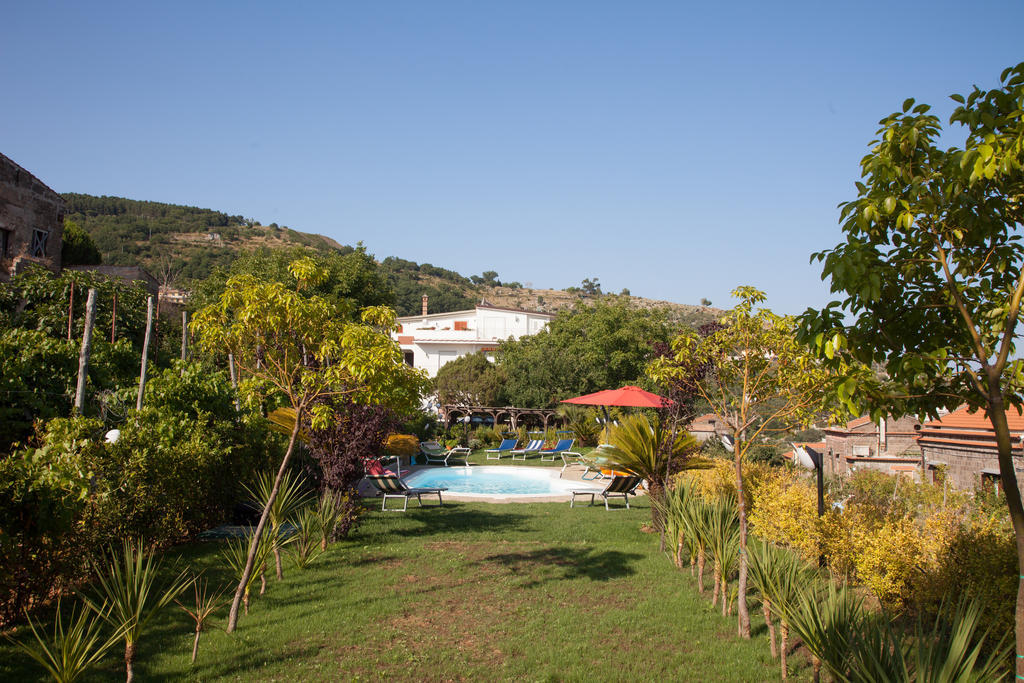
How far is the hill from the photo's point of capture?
55594 mm

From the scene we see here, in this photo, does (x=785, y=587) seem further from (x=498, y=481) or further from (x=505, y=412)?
(x=505, y=412)

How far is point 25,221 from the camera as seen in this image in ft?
68.9

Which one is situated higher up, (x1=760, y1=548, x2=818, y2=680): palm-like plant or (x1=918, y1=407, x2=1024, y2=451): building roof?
(x1=918, y1=407, x2=1024, y2=451): building roof

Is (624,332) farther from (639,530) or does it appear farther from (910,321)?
(910,321)

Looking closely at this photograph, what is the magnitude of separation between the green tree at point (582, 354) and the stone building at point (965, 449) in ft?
51.8

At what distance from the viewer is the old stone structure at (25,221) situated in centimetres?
2008

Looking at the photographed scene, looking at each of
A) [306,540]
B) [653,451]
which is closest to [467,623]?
[306,540]

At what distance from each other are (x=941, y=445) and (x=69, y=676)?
499 inches

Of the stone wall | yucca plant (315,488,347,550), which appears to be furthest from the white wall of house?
yucca plant (315,488,347,550)

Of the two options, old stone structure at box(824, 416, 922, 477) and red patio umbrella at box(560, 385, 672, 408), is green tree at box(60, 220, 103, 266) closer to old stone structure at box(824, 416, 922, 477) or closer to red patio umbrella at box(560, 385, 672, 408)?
red patio umbrella at box(560, 385, 672, 408)

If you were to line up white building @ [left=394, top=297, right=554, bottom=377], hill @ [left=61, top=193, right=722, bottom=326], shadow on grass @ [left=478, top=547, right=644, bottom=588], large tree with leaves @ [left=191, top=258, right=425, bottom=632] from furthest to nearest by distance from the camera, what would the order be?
hill @ [left=61, top=193, right=722, bottom=326] < white building @ [left=394, top=297, right=554, bottom=377] < shadow on grass @ [left=478, top=547, right=644, bottom=588] < large tree with leaves @ [left=191, top=258, right=425, bottom=632]

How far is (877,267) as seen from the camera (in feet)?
11.9

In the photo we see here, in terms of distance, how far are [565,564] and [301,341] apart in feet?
14.5

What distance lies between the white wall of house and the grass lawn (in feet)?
110
